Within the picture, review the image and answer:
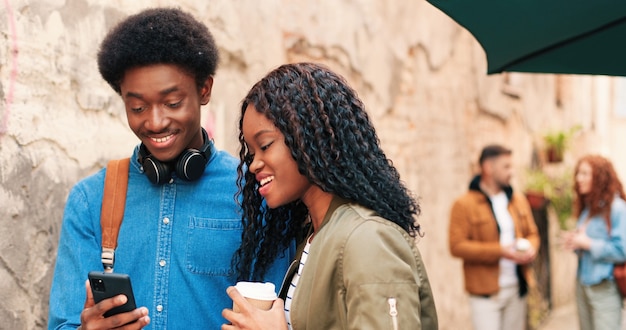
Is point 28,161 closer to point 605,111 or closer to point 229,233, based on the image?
point 229,233

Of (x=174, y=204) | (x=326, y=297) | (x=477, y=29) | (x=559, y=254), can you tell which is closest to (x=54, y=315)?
(x=174, y=204)

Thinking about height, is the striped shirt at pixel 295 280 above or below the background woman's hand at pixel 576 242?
above

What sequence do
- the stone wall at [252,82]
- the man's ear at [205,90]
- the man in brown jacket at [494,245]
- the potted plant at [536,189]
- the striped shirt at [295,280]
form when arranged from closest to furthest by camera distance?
the striped shirt at [295,280] < the man's ear at [205,90] < the stone wall at [252,82] < the man in brown jacket at [494,245] < the potted plant at [536,189]

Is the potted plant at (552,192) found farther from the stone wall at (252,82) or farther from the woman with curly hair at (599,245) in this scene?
the woman with curly hair at (599,245)

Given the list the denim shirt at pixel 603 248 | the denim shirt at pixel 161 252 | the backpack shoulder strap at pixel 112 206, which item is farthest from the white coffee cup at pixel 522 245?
the backpack shoulder strap at pixel 112 206

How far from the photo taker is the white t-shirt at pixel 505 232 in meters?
6.25

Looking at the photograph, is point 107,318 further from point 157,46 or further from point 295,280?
point 157,46

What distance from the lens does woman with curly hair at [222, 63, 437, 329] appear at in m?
1.95

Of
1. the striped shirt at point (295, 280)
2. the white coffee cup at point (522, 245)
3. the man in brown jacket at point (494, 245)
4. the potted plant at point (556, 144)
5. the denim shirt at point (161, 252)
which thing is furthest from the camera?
the potted plant at point (556, 144)

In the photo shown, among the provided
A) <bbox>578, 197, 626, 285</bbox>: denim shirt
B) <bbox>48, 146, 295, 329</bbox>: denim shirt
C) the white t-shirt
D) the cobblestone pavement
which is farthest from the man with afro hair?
the cobblestone pavement

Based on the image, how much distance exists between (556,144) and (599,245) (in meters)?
5.59

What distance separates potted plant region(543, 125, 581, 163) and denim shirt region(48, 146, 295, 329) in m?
9.57

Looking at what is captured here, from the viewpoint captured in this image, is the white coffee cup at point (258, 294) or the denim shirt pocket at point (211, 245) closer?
the white coffee cup at point (258, 294)

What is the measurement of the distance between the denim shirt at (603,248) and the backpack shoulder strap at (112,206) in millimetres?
4453
